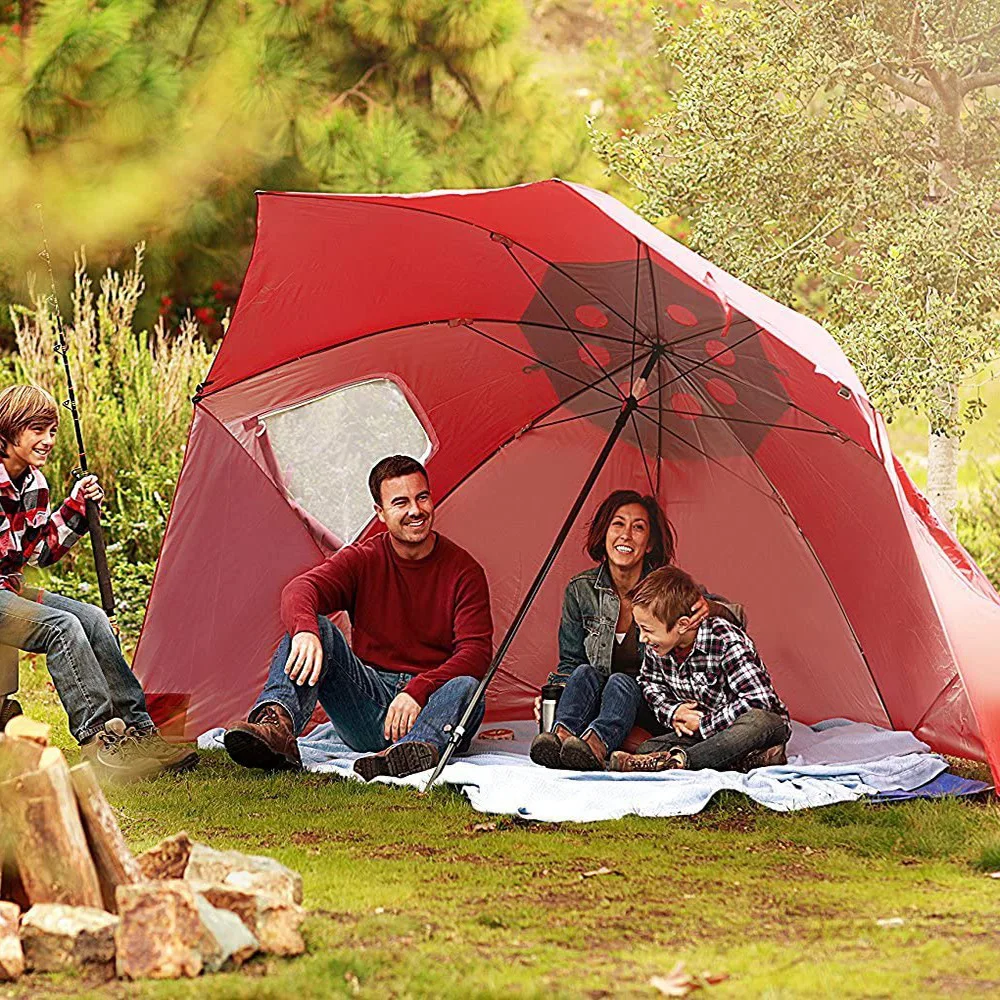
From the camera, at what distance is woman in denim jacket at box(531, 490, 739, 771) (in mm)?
4461

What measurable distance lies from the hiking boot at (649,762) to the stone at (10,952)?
1.96 metres

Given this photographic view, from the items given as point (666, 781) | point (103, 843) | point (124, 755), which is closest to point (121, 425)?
point (124, 755)

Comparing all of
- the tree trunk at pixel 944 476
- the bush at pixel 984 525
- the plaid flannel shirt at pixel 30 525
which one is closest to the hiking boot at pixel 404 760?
the plaid flannel shirt at pixel 30 525

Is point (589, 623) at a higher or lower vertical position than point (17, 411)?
lower

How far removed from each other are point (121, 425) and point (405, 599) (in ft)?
10.2

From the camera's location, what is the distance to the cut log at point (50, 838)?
270 cm

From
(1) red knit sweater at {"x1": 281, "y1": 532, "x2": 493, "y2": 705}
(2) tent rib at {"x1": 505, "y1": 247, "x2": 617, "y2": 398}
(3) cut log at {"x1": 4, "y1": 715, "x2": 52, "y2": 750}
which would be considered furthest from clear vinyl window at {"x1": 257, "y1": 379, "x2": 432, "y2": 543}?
(3) cut log at {"x1": 4, "y1": 715, "x2": 52, "y2": 750}

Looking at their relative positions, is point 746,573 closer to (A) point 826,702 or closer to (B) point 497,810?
(A) point 826,702

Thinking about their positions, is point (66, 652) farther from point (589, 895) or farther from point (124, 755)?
point (589, 895)

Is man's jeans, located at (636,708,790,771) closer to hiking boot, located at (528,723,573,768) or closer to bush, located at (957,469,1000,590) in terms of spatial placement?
hiking boot, located at (528,723,573,768)

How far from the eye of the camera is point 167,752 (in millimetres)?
4367

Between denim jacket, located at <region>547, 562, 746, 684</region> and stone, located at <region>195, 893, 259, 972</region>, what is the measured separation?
6.92ft

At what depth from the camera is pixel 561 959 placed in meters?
2.70

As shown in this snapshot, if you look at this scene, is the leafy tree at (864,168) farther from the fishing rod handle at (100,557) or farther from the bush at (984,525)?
the fishing rod handle at (100,557)
